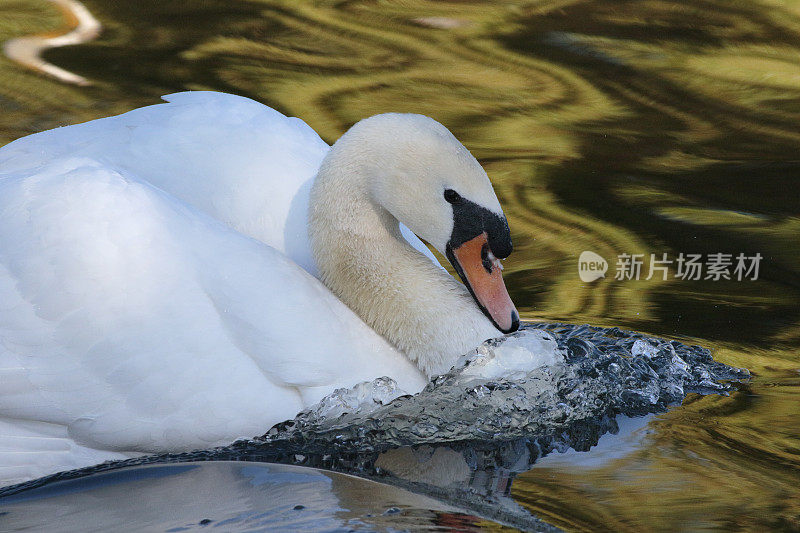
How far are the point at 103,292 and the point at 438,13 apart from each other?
553 centimetres

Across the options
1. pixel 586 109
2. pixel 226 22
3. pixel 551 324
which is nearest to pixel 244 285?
pixel 551 324

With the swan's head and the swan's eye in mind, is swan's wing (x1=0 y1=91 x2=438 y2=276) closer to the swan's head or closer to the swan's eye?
the swan's head

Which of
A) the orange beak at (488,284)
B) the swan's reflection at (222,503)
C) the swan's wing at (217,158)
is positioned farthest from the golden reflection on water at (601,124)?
the swan's wing at (217,158)

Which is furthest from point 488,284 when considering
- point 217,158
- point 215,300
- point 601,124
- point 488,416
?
point 601,124

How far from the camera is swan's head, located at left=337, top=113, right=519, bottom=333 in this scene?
3785 millimetres

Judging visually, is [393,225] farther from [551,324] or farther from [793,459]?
[793,459]

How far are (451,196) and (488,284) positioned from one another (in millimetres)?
346

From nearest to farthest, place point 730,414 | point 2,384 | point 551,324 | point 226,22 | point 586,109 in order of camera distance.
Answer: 1. point 2,384
2. point 730,414
3. point 551,324
4. point 586,109
5. point 226,22

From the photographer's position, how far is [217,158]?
14.4 feet

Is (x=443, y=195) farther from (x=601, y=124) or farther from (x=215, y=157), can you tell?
(x=601, y=124)

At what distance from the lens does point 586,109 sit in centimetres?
704

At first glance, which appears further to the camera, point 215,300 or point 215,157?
point 215,157

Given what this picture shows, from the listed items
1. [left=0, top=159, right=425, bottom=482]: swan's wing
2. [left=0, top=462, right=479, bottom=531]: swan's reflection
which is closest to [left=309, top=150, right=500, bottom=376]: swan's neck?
[left=0, top=159, right=425, bottom=482]: swan's wing

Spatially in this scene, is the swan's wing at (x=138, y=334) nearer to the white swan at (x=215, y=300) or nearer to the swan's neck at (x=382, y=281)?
the white swan at (x=215, y=300)
